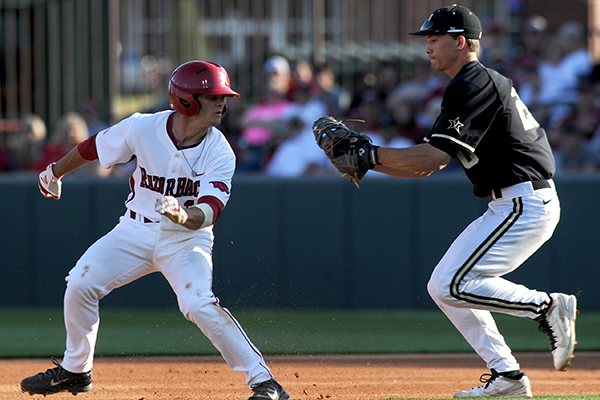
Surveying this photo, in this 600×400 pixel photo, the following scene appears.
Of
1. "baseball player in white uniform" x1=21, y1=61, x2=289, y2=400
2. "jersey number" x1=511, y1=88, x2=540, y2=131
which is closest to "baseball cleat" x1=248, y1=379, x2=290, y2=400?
"baseball player in white uniform" x1=21, y1=61, x2=289, y2=400

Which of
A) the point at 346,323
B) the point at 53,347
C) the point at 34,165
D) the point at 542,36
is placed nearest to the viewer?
the point at 53,347

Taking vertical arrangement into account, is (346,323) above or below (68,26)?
below

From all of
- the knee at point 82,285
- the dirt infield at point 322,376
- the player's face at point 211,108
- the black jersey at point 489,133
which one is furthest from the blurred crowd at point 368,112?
the knee at point 82,285

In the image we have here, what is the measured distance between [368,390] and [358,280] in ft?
10.9

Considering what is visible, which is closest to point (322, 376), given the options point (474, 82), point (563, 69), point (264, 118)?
point (474, 82)

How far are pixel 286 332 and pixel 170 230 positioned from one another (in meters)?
3.09

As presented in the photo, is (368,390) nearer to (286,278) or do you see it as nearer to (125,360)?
(125,360)

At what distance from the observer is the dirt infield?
470 centimetres

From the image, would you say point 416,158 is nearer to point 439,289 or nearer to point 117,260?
point 439,289

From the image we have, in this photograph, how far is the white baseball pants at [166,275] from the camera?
4094 mm

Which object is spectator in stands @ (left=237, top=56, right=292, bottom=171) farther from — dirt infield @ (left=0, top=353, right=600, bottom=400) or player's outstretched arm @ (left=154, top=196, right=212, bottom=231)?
player's outstretched arm @ (left=154, top=196, right=212, bottom=231)

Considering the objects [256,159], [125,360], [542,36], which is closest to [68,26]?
[256,159]

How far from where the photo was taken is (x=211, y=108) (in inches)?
169

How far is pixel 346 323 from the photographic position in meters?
7.40
